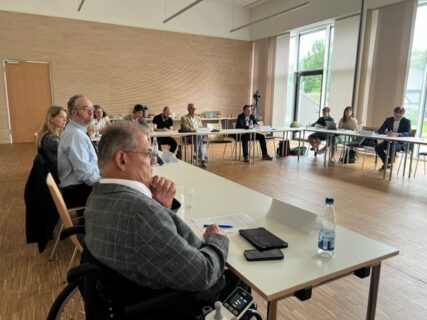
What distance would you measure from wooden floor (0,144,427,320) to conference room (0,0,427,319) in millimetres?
15

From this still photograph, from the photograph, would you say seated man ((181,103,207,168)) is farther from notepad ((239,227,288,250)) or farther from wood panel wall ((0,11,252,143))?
notepad ((239,227,288,250))

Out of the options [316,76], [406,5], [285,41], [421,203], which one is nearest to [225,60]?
[285,41]

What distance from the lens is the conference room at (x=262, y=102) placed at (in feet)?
5.96

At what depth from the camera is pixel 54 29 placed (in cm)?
833

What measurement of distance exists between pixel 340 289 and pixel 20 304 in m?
2.10

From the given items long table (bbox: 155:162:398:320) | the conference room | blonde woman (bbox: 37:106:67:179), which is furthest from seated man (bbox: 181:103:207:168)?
long table (bbox: 155:162:398:320)

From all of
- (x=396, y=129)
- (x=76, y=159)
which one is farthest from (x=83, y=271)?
(x=396, y=129)

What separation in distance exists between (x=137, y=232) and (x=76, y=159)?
1.81 m

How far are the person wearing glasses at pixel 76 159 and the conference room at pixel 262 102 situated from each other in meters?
0.54

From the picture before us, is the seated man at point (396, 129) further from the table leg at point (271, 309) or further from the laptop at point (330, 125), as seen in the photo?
the table leg at point (271, 309)

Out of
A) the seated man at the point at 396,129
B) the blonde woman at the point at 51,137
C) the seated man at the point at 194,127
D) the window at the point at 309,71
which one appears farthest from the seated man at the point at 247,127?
the blonde woman at the point at 51,137

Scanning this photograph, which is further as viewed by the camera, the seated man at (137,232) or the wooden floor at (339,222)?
the wooden floor at (339,222)

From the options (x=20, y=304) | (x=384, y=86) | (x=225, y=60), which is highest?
(x=225, y=60)

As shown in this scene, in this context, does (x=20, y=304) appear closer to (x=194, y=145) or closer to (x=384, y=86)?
(x=194, y=145)
